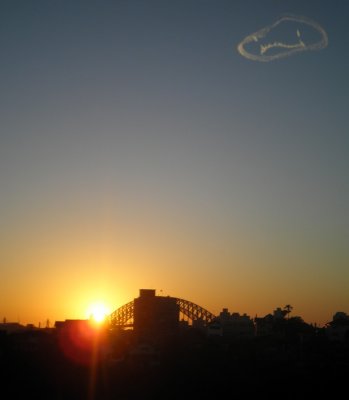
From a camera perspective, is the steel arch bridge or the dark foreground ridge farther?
the steel arch bridge

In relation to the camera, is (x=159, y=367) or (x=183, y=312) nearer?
(x=159, y=367)

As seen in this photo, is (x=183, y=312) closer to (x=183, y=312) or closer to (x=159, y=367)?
(x=183, y=312)

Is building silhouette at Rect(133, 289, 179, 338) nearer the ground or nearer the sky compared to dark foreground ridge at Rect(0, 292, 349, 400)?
nearer the sky

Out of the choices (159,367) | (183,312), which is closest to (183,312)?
(183,312)

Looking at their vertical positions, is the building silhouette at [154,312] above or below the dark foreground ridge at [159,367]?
above

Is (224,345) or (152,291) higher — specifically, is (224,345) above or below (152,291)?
below

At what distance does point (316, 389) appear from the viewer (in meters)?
46.4

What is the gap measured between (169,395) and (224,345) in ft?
116

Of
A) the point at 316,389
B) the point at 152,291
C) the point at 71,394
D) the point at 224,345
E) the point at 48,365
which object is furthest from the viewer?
the point at 152,291

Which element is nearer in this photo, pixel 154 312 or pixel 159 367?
pixel 159 367

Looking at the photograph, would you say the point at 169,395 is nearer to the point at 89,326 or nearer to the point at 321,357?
the point at 321,357

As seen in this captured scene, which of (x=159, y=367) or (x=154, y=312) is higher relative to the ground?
(x=154, y=312)

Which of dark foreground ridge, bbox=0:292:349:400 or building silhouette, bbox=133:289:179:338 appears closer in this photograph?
dark foreground ridge, bbox=0:292:349:400

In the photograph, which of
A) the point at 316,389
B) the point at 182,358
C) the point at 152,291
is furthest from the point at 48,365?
the point at 152,291
